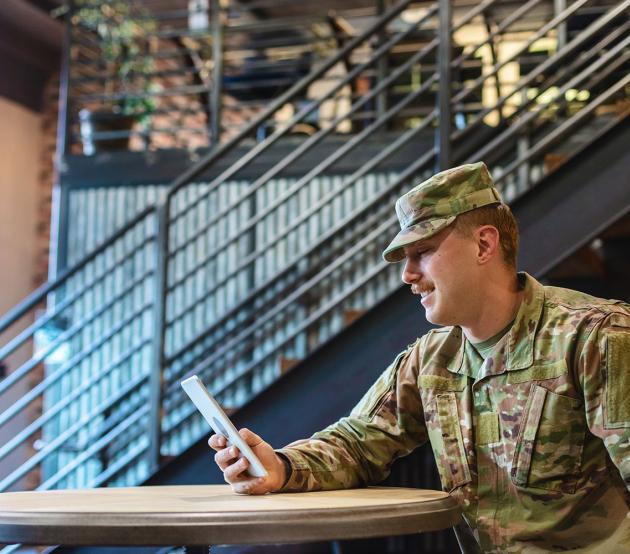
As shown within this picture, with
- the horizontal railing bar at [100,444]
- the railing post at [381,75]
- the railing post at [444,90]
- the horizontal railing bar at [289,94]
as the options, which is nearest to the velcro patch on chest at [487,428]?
the railing post at [444,90]

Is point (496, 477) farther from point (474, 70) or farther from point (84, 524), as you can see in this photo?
point (474, 70)

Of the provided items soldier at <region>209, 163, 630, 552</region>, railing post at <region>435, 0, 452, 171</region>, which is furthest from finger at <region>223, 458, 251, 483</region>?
railing post at <region>435, 0, 452, 171</region>

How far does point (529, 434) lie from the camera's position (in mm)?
1860

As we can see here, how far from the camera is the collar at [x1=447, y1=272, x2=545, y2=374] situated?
1908 millimetres

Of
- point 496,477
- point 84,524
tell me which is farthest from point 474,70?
point 84,524

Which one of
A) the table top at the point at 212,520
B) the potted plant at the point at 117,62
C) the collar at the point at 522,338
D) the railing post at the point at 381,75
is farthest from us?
the potted plant at the point at 117,62

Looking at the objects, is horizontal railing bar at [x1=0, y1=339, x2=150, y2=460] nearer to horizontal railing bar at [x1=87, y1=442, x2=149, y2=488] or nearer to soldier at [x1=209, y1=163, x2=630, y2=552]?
horizontal railing bar at [x1=87, y1=442, x2=149, y2=488]

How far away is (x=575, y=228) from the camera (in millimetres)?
2877

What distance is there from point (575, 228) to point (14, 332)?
15.8ft

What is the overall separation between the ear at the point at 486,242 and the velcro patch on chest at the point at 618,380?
1.01ft

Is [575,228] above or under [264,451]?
above

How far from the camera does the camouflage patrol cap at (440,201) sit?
1.93m

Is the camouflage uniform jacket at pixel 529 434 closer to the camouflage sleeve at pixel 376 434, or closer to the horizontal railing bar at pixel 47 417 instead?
the camouflage sleeve at pixel 376 434

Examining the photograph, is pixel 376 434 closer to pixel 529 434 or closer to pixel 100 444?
pixel 529 434
